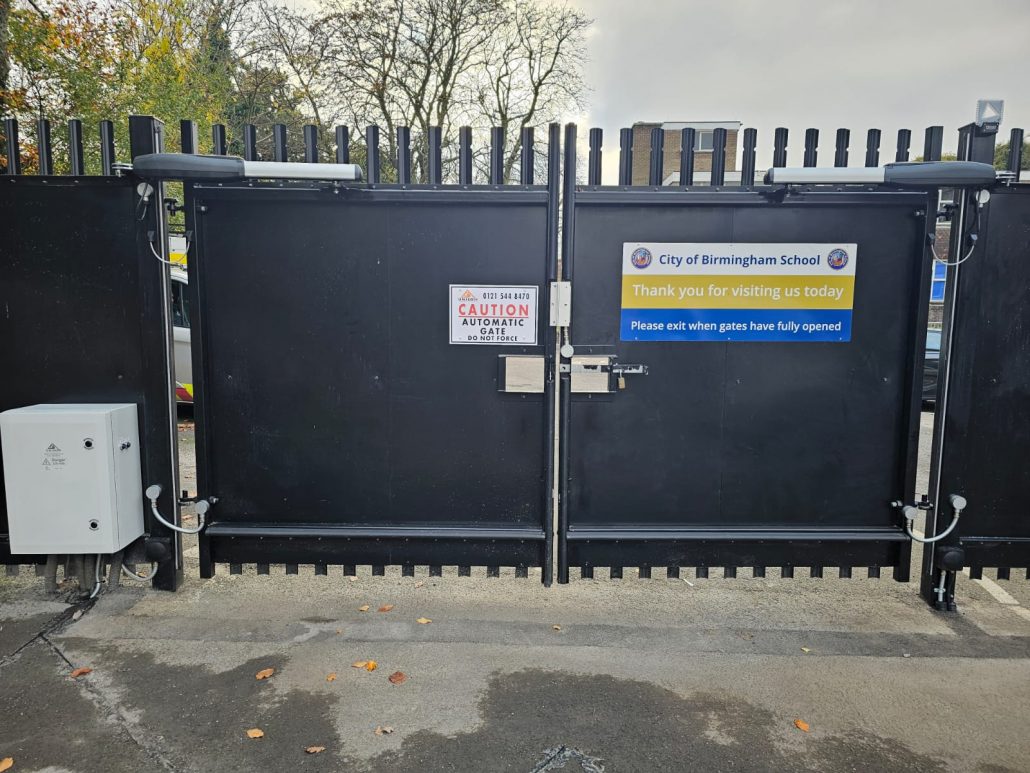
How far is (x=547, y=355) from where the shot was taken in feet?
13.0

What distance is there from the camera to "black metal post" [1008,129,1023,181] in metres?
3.69

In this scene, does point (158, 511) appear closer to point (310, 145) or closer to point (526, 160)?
point (310, 145)

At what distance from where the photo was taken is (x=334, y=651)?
3738 mm

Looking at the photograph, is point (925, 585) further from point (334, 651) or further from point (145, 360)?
point (145, 360)

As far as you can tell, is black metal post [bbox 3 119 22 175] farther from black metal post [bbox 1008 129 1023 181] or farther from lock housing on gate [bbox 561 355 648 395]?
black metal post [bbox 1008 129 1023 181]

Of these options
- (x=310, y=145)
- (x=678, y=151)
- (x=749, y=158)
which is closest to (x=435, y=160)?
(x=310, y=145)

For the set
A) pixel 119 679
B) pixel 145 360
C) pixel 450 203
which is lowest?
pixel 119 679

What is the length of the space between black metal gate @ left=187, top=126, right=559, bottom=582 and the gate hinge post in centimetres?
8

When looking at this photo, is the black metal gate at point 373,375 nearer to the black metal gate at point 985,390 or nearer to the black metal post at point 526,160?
the black metal post at point 526,160

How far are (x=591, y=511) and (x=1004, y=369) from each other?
254 centimetres

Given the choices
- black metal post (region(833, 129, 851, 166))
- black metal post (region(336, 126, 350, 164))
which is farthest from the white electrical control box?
black metal post (region(833, 129, 851, 166))

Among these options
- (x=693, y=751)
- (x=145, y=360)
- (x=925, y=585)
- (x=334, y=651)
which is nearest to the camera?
(x=693, y=751)

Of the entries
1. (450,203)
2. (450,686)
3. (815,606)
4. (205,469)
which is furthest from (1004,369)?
(205,469)

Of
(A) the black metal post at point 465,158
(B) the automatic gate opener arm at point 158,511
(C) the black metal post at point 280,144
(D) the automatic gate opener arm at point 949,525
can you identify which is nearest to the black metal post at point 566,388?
(A) the black metal post at point 465,158
